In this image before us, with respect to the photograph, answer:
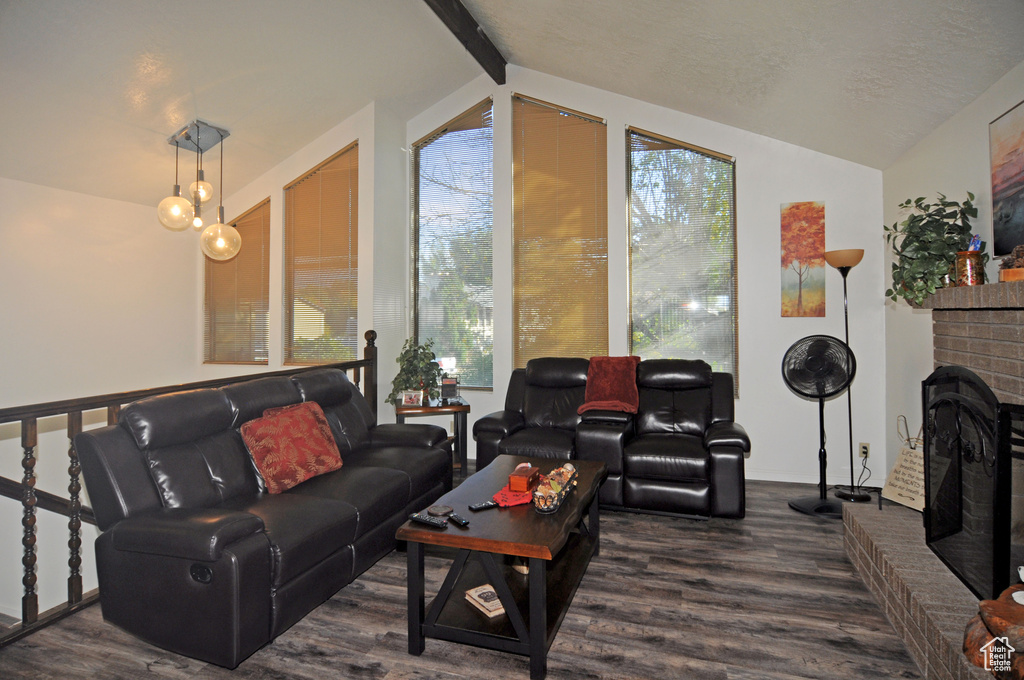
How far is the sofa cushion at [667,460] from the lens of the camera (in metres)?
3.64

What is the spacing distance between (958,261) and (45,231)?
6.29 meters

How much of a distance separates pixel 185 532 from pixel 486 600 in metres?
1.18

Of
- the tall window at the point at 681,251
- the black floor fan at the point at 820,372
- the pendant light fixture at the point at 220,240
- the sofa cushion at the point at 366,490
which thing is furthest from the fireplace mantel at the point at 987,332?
the pendant light fixture at the point at 220,240

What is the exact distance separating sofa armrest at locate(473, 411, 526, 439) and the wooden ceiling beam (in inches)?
117

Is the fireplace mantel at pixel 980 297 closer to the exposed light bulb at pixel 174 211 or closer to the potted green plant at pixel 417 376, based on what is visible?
the potted green plant at pixel 417 376

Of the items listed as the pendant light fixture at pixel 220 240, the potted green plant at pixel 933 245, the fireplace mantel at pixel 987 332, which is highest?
the pendant light fixture at pixel 220 240

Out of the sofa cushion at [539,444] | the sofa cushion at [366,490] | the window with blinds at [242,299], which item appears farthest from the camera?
the window with blinds at [242,299]

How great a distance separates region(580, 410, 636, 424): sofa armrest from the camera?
13.3 feet

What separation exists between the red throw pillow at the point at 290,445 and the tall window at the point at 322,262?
212 cm

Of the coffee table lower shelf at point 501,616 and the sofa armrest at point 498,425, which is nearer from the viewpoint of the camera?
the coffee table lower shelf at point 501,616

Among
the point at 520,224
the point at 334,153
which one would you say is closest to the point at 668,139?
the point at 520,224

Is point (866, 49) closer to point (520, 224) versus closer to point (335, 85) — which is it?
point (520, 224)

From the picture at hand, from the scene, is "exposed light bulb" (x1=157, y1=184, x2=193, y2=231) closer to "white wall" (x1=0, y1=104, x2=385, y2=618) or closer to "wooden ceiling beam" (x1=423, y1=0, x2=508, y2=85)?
"white wall" (x1=0, y1=104, x2=385, y2=618)

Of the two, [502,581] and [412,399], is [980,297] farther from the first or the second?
[412,399]
